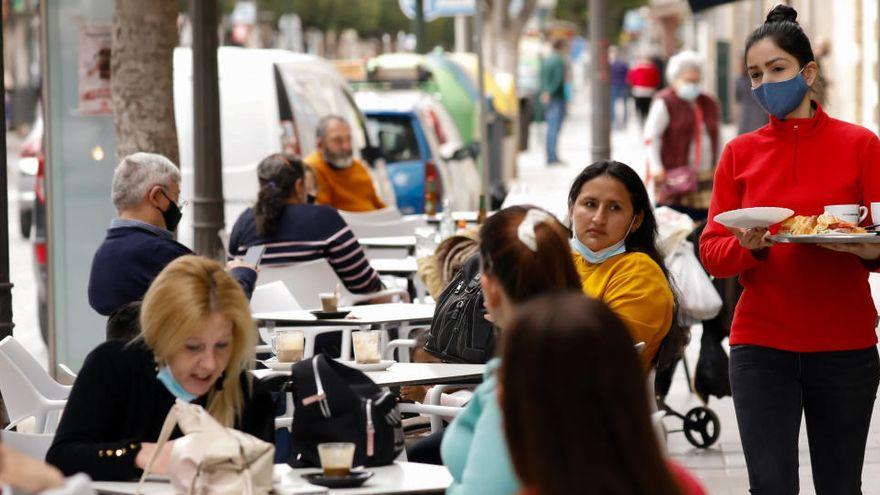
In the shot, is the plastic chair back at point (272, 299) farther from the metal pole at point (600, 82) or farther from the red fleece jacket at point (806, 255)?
the metal pole at point (600, 82)

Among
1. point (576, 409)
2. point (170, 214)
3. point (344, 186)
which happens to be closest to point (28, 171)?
point (344, 186)

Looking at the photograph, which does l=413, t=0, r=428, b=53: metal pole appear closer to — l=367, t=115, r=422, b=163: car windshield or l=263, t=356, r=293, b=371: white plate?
l=367, t=115, r=422, b=163: car windshield

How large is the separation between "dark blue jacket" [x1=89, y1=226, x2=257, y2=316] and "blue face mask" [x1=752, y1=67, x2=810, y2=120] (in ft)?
9.10

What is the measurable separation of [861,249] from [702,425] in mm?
4051

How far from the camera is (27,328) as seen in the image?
50.0 feet

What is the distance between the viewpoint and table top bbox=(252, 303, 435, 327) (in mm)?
8305

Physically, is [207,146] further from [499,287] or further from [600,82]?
[499,287]

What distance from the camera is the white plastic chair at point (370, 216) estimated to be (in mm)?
12836

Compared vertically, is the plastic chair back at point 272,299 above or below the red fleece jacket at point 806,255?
below

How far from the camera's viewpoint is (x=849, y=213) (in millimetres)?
5188

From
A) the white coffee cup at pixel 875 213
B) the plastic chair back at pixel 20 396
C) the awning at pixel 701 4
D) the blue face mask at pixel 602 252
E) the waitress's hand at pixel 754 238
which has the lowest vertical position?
the plastic chair back at pixel 20 396

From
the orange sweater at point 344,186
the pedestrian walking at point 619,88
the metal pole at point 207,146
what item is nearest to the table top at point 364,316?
the metal pole at point 207,146

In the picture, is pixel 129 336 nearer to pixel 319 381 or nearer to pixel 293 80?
pixel 319 381

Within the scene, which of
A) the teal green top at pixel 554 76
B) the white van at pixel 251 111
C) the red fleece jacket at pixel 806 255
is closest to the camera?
the red fleece jacket at pixel 806 255
